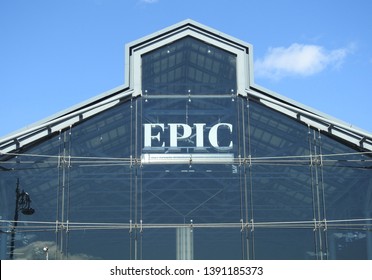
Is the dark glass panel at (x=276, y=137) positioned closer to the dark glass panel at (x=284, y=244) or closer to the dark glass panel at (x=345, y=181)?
the dark glass panel at (x=345, y=181)

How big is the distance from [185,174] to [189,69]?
440 cm

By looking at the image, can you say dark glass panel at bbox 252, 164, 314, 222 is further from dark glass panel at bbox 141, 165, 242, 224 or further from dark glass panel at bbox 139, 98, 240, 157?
dark glass panel at bbox 139, 98, 240, 157

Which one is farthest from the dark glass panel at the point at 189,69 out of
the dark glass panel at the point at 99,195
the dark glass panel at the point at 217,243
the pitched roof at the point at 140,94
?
the dark glass panel at the point at 217,243

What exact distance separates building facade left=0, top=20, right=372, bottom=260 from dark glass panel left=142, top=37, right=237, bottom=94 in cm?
5

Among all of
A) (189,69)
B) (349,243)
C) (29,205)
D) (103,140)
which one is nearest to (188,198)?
(103,140)

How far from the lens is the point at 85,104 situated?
94.4 ft

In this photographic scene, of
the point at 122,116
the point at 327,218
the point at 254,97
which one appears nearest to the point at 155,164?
the point at 122,116

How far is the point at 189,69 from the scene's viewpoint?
29312mm

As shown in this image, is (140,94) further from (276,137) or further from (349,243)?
(349,243)

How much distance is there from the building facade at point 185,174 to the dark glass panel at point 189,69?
0.05m

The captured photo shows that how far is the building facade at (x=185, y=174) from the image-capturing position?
27.5 metres

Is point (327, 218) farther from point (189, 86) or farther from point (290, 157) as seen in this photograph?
point (189, 86)
